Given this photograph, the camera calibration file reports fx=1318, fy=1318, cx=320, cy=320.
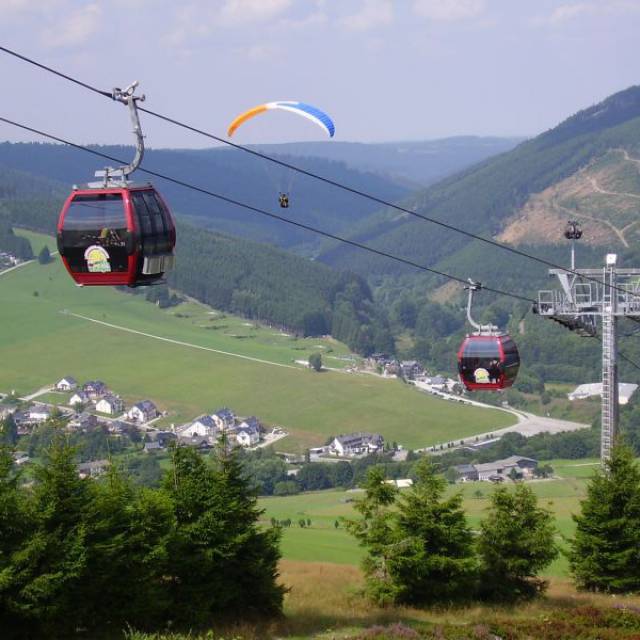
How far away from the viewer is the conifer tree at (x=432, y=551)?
28469mm

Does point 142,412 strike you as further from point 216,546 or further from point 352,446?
point 216,546

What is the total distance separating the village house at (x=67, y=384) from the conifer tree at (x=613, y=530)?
5533 inches

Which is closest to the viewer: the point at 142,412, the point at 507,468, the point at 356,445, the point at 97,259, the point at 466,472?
the point at 97,259

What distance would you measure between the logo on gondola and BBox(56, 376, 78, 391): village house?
152626mm

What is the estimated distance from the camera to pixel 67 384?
170125 millimetres

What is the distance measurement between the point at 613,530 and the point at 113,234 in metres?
18.4

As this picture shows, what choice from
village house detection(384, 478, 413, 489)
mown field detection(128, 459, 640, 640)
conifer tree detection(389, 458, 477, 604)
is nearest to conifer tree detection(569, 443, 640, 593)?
mown field detection(128, 459, 640, 640)

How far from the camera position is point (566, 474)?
12162 centimetres

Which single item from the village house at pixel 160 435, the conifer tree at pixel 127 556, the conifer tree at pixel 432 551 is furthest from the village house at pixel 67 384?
the conifer tree at pixel 127 556

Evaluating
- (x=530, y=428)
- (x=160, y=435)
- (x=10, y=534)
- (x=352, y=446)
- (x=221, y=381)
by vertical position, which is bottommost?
(x=160, y=435)

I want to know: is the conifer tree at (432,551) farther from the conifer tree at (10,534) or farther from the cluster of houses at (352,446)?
the cluster of houses at (352,446)

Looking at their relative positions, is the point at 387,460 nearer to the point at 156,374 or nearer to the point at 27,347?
the point at 156,374

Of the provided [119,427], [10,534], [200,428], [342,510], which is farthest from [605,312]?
[119,427]

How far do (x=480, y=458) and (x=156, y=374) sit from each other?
180 ft
